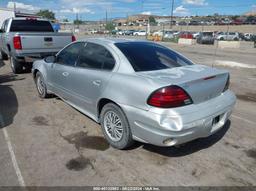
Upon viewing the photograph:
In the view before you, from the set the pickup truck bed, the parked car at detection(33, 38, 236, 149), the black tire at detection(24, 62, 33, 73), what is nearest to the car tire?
the parked car at detection(33, 38, 236, 149)

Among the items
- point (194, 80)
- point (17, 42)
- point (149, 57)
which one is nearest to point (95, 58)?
point (149, 57)

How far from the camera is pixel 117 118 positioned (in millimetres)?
3650

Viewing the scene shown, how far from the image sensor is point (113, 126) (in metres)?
3.76

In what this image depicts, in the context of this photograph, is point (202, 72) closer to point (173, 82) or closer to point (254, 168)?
point (173, 82)

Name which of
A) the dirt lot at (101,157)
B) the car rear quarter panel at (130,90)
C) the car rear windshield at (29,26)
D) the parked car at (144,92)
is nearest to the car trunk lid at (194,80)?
the parked car at (144,92)

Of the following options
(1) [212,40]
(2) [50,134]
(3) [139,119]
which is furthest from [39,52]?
(1) [212,40]

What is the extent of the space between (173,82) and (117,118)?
105 centimetres

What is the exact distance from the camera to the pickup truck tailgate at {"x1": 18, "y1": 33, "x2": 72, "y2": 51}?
314 inches

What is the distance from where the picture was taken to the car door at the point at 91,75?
3.81 m

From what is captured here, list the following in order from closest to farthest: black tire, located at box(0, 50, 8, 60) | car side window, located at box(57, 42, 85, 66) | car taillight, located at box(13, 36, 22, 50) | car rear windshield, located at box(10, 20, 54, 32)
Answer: car side window, located at box(57, 42, 85, 66)
car taillight, located at box(13, 36, 22, 50)
car rear windshield, located at box(10, 20, 54, 32)
black tire, located at box(0, 50, 8, 60)

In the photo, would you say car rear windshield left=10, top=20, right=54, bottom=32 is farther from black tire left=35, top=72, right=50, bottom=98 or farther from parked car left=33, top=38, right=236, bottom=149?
parked car left=33, top=38, right=236, bottom=149

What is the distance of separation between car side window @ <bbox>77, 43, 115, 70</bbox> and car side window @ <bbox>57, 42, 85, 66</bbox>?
0.58 feet

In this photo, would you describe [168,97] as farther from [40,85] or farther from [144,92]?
[40,85]

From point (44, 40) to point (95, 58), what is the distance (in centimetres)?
484
